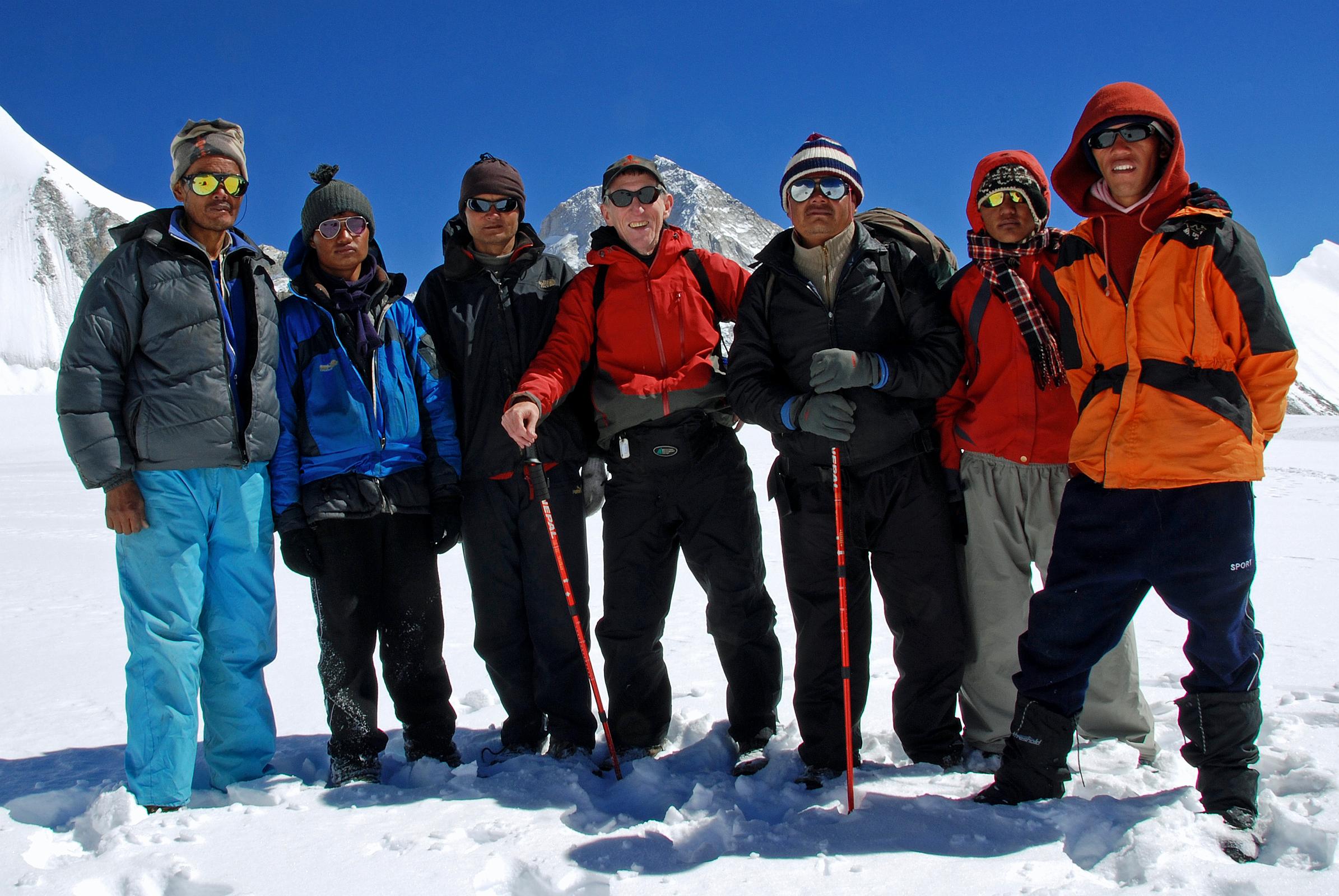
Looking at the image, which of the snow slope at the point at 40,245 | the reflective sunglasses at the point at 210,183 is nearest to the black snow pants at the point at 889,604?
the reflective sunglasses at the point at 210,183

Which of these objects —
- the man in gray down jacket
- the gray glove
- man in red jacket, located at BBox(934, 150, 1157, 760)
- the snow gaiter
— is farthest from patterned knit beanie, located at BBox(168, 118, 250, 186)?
Answer: the snow gaiter

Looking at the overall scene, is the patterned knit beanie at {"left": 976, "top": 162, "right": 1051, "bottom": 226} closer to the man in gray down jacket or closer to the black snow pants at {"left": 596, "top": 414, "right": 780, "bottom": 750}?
the black snow pants at {"left": 596, "top": 414, "right": 780, "bottom": 750}

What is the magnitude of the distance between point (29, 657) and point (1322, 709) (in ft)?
24.0

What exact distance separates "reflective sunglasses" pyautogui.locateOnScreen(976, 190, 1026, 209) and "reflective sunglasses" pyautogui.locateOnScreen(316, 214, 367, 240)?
2749 millimetres

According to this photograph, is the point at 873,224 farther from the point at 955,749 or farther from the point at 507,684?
the point at 507,684

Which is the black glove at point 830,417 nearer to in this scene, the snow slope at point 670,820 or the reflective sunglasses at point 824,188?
the reflective sunglasses at point 824,188

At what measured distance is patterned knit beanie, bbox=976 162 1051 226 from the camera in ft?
11.6

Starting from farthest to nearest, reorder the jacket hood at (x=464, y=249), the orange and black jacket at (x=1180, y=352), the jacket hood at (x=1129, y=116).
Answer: the jacket hood at (x=464, y=249), the jacket hood at (x=1129, y=116), the orange and black jacket at (x=1180, y=352)

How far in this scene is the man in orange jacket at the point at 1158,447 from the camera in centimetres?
267

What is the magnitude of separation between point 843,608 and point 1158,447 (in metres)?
1.24

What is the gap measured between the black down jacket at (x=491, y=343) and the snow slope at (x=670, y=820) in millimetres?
1396

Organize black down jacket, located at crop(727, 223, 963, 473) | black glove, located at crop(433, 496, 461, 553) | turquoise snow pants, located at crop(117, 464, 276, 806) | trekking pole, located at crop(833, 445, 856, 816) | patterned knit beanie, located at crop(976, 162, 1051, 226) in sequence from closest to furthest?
trekking pole, located at crop(833, 445, 856, 816) < turquoise snow pants, located at crop(117, 464, 276, 806) < black down jacket, located at crop(727, 223, 963, 473) < patterned knit beanie, located at crop(976, 162, 1051, 226) < black glove, located at crop(433, 496, 461, 553)

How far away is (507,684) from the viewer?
12.8ft

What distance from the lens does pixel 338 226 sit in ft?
12.3
